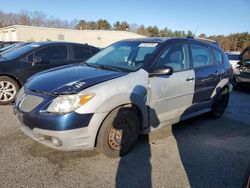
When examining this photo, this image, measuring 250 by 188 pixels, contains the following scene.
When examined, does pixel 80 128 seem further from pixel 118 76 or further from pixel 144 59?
pixel 144 59

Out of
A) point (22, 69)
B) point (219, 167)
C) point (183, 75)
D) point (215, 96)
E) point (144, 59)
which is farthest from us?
point (22, 69)

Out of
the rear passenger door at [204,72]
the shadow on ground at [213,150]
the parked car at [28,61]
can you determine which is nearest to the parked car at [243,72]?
the shadow on ground at [213,150]

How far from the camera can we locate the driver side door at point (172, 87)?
13.1ft

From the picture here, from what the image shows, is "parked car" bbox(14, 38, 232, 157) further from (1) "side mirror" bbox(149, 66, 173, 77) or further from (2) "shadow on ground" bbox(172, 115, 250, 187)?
(2) "shadow on ground" bbox(172, 115, 250, 187)

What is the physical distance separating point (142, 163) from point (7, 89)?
408 cm

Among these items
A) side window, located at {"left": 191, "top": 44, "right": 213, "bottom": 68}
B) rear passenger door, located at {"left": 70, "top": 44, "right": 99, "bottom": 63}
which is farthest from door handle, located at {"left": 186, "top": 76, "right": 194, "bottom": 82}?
rear passenger door, located at {"left": 70, "top": 44, "right": 99, "bottom": 63}

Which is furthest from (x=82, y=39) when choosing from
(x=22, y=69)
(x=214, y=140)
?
(x=214, y=140)

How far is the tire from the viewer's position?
19.9ft

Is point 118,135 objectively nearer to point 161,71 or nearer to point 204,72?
point 161,71

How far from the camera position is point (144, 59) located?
13.3 feet

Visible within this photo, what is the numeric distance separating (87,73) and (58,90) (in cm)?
65

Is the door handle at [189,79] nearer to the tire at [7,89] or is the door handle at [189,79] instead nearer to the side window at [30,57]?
the side window at [30,57]

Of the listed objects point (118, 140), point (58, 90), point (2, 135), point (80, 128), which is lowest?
point (2, 135)

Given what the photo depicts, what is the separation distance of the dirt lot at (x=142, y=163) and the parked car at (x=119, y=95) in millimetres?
300
